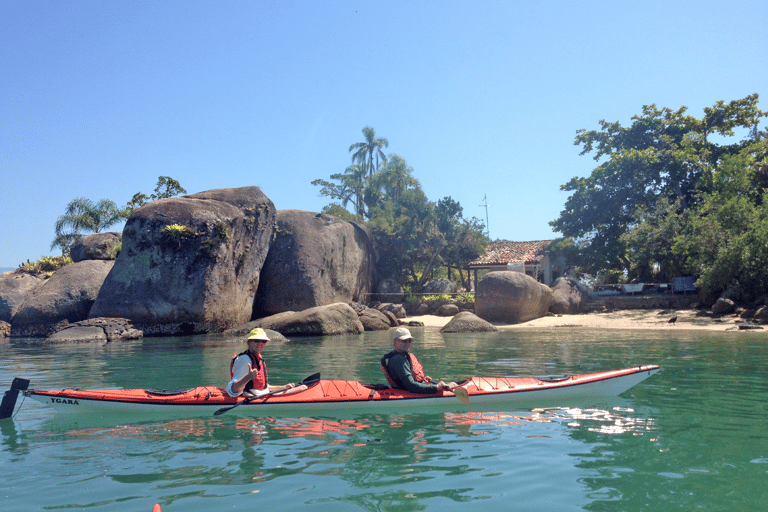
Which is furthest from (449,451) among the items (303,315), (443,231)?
(443,231)

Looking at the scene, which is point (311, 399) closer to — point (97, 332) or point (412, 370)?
point (412, 370)

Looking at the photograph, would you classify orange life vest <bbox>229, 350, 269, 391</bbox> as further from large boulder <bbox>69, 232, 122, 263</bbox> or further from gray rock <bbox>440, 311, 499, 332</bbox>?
large boulder <bbox>69, 232, 122, 263</bbox>

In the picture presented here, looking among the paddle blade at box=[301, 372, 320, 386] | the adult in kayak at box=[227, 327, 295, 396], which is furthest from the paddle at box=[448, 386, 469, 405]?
the adult in kayak at box=[227, 327, 295, 396]

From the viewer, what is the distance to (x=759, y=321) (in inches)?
811

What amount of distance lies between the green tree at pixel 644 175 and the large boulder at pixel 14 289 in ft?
98.2

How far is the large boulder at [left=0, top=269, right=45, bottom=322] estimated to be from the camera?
25.3 meters

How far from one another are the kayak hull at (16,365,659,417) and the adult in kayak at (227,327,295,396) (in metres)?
0.16

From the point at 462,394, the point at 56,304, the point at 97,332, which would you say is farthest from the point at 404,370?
the point at 56,304

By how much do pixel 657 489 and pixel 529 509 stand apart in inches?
50.8

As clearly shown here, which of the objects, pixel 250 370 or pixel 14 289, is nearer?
pixel 250 370

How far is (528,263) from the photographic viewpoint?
36250 mm

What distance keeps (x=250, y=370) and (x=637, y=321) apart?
20.8 m

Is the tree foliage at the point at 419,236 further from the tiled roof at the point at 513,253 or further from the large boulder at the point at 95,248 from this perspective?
the large boulder at the point at 95,248

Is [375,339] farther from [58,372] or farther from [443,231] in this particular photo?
[443,231]
